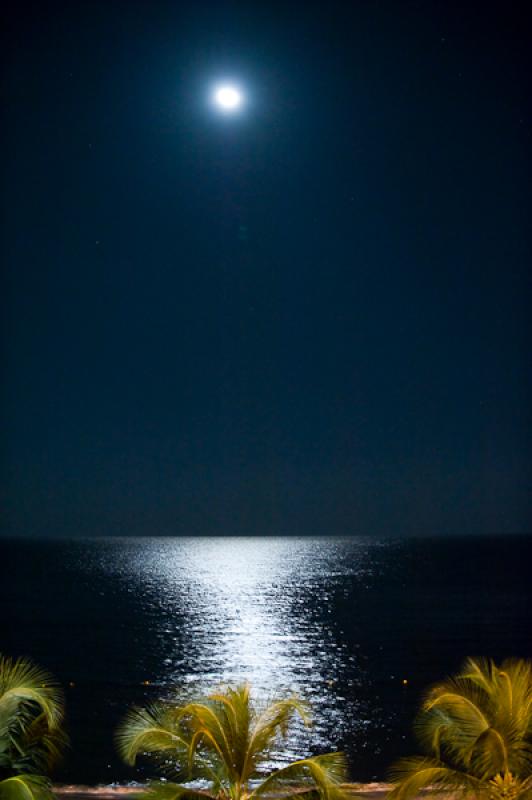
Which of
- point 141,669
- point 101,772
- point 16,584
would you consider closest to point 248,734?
point 101,772

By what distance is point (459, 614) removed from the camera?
105 metres

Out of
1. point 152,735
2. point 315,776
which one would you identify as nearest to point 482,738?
point 315,776

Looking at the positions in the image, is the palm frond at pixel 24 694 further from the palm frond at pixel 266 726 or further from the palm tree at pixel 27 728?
the palm frond at pixel 266 726

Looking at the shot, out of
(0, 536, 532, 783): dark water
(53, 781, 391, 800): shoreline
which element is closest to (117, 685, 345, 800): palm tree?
(53, 781, 391, 800): shoreline

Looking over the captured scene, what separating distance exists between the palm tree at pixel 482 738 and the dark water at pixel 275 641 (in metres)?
29.3

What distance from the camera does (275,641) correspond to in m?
84.7

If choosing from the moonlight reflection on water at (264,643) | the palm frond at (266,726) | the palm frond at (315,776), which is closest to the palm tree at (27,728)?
the palm frond at (266,726)

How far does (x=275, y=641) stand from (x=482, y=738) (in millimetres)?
76712

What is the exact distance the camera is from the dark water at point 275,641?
48497 millimetres

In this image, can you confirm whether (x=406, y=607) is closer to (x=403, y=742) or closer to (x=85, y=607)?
(x=85, y=607)

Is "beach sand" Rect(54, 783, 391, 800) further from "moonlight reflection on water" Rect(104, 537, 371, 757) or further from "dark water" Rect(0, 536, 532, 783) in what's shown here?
"moonlight reflection on water" Rect(104, 537, 371, 757)

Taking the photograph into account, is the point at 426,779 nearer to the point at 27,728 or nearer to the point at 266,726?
the point at 266,726

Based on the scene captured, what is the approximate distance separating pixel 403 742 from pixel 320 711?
871 centimetres

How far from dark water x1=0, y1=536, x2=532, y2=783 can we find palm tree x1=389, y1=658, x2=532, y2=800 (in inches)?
1155
